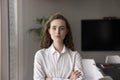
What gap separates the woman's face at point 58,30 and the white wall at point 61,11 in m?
4.19

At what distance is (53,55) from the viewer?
1283mm

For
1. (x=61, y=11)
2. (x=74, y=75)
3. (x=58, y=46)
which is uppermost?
(x=61, y=11)

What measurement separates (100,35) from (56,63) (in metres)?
4.38

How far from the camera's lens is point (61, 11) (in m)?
5.48

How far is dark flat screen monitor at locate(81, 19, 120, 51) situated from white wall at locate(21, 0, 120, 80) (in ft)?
0.46

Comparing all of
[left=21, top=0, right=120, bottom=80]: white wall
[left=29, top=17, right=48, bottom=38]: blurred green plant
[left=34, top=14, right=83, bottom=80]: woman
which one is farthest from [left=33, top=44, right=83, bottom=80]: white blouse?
[left=21, top=0, right=120, bottom=80]: white wall

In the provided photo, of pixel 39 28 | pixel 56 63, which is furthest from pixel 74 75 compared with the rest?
pixel 39 28

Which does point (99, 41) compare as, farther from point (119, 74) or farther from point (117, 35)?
point (119, 74)

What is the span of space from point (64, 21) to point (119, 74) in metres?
2.28

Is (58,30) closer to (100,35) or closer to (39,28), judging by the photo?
(39,28)

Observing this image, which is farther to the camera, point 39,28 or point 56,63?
point 39,28

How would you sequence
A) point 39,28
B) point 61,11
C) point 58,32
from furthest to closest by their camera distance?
point 61,11
point 39,28
point 58,32

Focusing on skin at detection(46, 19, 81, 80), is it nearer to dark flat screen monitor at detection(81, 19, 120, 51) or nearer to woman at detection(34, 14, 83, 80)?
woman at detection(34, 14, 83, 80)

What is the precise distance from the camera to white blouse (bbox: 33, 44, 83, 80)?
126cm
